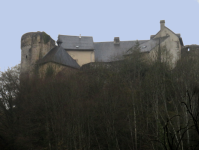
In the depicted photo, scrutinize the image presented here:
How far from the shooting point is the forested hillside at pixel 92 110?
20000mm

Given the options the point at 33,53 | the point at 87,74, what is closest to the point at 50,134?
the point at 87,74

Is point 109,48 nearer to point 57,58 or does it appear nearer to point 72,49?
point 72,49

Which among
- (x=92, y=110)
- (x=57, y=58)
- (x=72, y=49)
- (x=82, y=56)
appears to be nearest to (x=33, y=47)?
(x=57, y=58)

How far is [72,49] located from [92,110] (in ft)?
65.4

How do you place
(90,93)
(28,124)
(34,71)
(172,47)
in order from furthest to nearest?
(172,47) → (34,71) → (90,93) → (28,124)

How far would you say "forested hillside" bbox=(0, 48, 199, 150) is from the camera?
65.6 ft

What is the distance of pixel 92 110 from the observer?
72.0ft

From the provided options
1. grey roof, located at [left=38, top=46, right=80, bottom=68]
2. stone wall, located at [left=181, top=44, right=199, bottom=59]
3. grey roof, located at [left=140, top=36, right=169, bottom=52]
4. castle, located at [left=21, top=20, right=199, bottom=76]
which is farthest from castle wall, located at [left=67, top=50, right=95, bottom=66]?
stone wall, located at [left=181, top=44, right=199, bottom=59]

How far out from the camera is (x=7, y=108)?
966 inches

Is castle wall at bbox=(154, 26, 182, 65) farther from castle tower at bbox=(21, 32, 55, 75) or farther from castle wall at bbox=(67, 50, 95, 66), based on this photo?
castle tower at bbox=(21, 32, 55, 75)

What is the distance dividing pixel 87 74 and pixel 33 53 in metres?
10.3

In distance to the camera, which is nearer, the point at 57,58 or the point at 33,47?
the point at 57,58

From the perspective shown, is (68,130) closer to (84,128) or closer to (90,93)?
(84,128)

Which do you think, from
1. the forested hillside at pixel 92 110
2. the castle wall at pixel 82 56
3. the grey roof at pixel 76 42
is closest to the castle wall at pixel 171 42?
the castle wall at pixel 82 56
